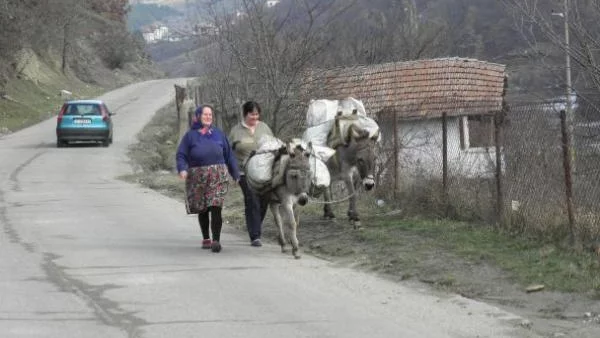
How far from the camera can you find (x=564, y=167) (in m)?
10.4

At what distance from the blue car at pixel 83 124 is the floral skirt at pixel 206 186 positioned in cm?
2146

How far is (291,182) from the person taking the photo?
11.2 metres

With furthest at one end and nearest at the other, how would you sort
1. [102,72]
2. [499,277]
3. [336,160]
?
[102,72] < [336,160] < [499,277]

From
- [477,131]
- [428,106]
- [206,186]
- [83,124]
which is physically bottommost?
[206,186]

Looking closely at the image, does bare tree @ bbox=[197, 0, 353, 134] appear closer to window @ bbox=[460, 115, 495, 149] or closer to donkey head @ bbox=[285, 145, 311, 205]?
window @ bbox=[460, 115, 495, 149]

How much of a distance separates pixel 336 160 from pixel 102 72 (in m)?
67.5

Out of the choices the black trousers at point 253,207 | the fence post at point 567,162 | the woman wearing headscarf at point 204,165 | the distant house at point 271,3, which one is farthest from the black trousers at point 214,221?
the distant house at point 271,3

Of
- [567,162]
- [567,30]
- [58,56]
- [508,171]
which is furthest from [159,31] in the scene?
[58,56]

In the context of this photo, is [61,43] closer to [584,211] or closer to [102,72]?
[102,72]

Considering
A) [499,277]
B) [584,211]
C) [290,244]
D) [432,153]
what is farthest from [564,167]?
[432,153]

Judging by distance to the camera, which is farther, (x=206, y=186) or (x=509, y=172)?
(x=509, y=172)

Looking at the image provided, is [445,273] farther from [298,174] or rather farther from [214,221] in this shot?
[214,221]

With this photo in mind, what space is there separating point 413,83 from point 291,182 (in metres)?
20.9

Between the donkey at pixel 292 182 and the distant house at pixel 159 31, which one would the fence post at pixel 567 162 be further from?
the distant house at pixel 159 31
